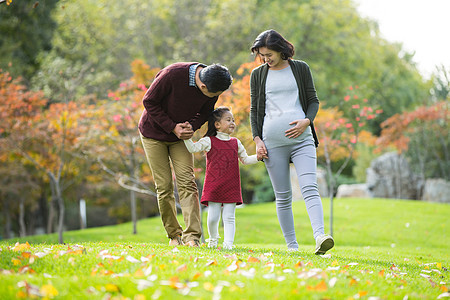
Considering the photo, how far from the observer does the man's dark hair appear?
3965 mm

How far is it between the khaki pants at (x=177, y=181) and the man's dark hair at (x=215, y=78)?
2.44 ft

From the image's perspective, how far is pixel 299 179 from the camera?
4258mm

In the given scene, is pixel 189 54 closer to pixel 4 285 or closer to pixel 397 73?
pixel 397 73

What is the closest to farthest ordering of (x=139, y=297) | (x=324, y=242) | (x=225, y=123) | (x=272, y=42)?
(x=139, y=297), (x=324, y=242), (x=272, y=42), (x=225, y=123)

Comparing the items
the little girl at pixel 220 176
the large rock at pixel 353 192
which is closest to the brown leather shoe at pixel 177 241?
the little girl at pixel 220 176

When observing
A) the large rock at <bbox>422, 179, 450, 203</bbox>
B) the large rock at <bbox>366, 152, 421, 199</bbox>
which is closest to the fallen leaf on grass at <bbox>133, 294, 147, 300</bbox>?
the large rock at <bbox>366, 152, 421, 199</bbox>

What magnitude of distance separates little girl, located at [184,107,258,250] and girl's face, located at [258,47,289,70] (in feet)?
2.00

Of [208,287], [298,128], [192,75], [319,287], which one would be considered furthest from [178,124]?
[319,287]

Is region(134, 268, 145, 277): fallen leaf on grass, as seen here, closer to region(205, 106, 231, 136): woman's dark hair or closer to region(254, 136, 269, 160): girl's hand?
region(254, 136, 269, 160): girl's hand

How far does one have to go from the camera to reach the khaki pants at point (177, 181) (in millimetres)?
4438

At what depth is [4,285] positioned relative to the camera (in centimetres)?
246

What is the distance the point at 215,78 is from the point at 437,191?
16.7 m

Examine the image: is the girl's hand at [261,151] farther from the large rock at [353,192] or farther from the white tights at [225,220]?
the large rock at [353,192]

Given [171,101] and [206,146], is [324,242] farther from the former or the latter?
[171,101]
